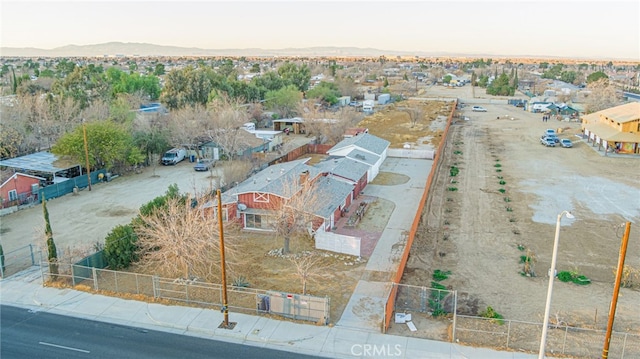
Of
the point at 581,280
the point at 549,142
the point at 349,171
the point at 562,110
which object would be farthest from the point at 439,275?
the point at 562,110

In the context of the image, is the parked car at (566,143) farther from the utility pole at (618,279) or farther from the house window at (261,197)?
the utility pole at (618,279)

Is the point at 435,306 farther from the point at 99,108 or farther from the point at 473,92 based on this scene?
the point at 473,92

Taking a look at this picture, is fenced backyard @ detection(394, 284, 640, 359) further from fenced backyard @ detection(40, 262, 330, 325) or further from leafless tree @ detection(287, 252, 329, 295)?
leafless tree @ detection(287, 252, 329, 295)

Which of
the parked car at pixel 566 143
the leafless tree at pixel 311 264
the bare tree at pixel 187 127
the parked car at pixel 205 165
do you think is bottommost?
the leafless tree at pixel 311 264

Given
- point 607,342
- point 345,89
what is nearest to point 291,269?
point 607,342

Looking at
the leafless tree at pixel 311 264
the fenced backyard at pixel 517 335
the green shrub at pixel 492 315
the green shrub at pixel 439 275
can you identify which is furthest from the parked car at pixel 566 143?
the green shrub at pixel 492 315

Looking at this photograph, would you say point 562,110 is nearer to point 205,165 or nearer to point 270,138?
point 270,138

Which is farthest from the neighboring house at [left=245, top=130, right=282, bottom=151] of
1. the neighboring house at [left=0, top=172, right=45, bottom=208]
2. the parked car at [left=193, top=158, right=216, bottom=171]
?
the neighboring house at [left=0, top=172, right=45, bottom=208]

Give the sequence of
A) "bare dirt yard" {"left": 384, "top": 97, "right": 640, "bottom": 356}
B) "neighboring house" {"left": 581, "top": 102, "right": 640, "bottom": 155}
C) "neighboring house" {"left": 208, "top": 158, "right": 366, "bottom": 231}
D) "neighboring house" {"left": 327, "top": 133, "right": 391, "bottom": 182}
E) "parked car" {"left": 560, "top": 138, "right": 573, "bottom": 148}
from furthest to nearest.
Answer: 1. "parked car" {"left": 560, "top": 138, "right": 573, "bottom": 148}
2. "neighboring house" {"left": 581, "top": 102, "right": 640, "bottom": 155}
3. "neighboring house" {"left": 327, "top": 133, "right": 391, "bottom": 182}
4. "neighboring house" {"left": 208, "top": 158, "right": 366, "bottom": 231}
5. "bare dirt yard" {"left": 384, "top": 97, "right": 640, "bottom": 356}
